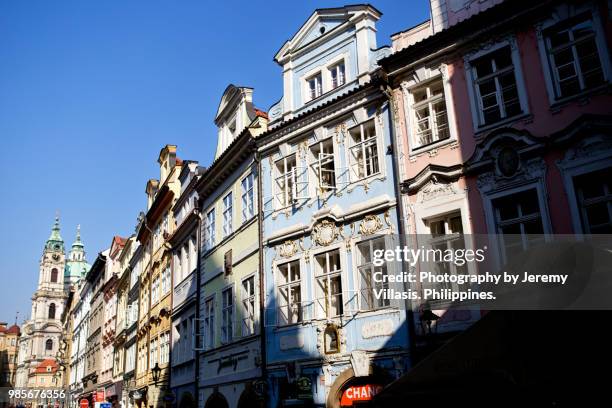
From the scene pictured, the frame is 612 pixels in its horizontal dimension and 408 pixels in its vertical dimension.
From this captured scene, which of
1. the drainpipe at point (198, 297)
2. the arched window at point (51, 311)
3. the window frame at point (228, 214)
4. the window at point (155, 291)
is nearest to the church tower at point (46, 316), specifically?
the arched window at point (51, 311)

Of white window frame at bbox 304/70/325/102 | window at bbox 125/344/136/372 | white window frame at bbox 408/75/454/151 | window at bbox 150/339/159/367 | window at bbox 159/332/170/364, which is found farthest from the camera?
window at bbox 125/344/136/372

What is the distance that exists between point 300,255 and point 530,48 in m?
8.37

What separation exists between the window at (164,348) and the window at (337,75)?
17.2 m

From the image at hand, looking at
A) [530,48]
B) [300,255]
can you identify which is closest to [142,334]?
[300,255]

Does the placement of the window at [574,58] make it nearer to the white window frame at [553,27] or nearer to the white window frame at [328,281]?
the white window frame at [553,27]

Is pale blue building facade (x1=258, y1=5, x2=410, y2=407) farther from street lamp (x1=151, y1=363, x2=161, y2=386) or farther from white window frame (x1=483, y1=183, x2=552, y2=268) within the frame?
street lamp (x1=151, y1=363, x2=161, y2=386)

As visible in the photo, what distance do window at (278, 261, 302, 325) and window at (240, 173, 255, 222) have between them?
10.6 feet

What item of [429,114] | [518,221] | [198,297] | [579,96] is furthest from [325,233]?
[198,297]

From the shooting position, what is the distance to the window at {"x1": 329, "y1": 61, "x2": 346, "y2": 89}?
61.2 feet

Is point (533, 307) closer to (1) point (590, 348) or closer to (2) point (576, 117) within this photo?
(1) point (590, 348)

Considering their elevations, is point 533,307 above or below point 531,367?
above

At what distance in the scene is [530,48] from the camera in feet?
44.9

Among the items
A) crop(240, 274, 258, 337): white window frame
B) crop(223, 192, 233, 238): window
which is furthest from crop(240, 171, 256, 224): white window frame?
crop(240, 274, 258, 337): white window frame

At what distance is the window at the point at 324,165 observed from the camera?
59.0 ft
